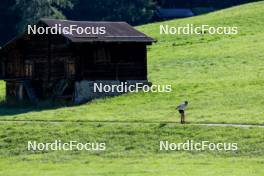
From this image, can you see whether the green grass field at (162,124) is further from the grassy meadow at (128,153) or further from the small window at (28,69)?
the small window at (28,69)

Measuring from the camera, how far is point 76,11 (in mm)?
116188

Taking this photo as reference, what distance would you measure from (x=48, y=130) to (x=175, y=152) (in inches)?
342

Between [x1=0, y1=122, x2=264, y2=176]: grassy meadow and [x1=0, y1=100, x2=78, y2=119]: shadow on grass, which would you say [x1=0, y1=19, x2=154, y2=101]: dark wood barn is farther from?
[x1=0, y1=122, x2=264, y2=176]: grassy meadow

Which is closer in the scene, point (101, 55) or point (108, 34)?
point (108, 34)

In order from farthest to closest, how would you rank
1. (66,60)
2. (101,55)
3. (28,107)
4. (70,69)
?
(101,55) → (66,60) → (70,69) → (28,107)

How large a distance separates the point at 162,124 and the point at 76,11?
7613 centimetres

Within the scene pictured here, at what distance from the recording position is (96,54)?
5725cm

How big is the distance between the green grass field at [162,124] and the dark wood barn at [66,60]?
8.02ft

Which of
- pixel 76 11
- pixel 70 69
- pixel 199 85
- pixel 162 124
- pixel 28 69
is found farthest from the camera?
pixel 76 11

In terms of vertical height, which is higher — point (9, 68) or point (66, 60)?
point (66, 60)

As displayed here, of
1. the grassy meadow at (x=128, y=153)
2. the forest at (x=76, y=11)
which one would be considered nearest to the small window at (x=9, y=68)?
the grassy meadow at (x=128, y=153)

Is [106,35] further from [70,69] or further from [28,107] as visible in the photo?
[28,107]

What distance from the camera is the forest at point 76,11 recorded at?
98562 mm

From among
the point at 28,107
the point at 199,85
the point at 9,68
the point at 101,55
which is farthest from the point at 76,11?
the point at 28,107
